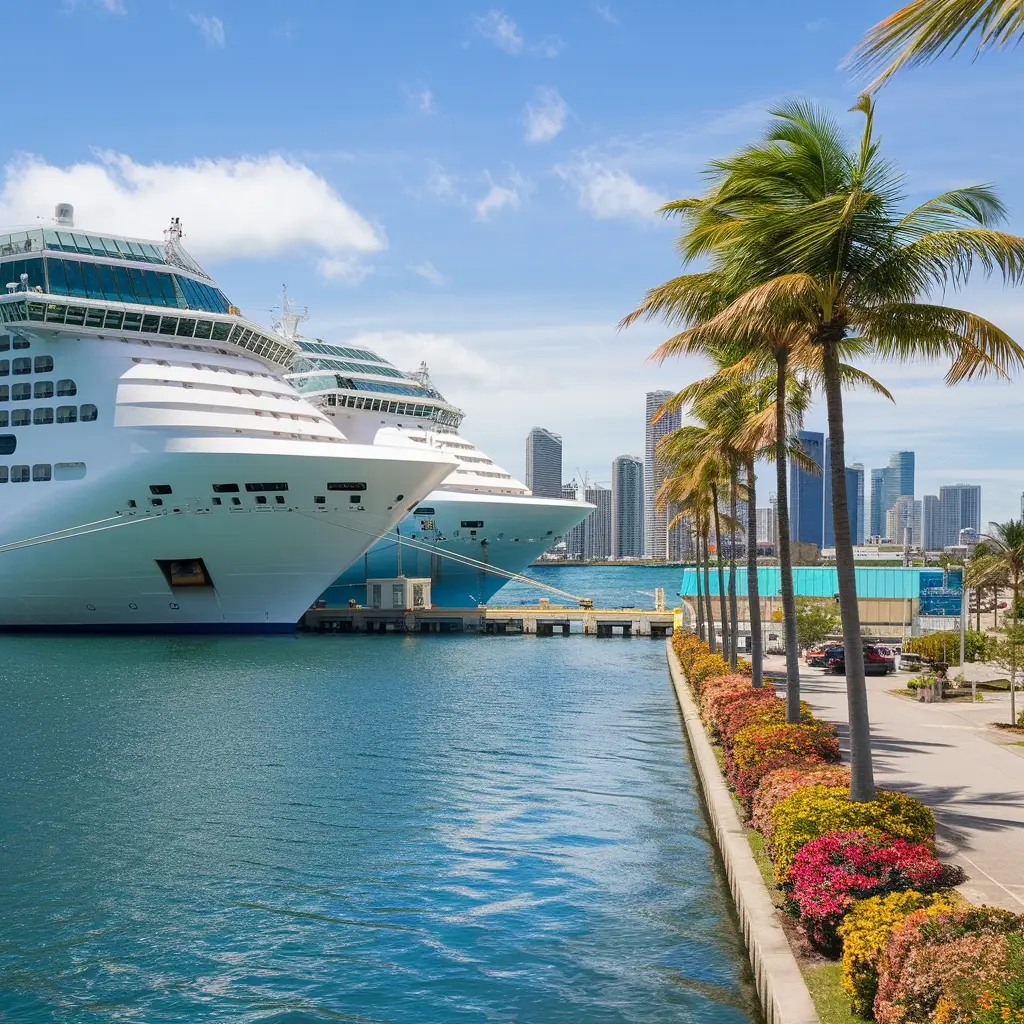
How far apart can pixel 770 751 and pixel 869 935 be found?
811 centimetres

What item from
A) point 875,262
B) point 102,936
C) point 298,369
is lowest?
point 102,936

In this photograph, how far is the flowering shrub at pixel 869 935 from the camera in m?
8.60

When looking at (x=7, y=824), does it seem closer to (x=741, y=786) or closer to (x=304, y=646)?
(x=741, y=786)

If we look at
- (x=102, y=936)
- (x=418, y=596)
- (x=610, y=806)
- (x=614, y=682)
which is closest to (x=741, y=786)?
(x=610, y=806)

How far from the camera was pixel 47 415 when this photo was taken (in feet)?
175

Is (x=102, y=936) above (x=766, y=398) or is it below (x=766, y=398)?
below

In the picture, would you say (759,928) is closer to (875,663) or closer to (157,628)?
(875,663)

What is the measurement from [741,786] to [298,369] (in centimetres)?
7626

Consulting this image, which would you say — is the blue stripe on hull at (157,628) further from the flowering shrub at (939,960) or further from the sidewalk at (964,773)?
the flowering shrub at (939,960)

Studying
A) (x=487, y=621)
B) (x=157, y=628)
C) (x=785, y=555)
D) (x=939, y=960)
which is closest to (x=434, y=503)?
(x=487, y=621)

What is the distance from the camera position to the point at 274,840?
18.6m

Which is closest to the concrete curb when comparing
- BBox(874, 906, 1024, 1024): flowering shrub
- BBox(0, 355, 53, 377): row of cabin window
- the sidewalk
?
BBox(874, 906, 1024, 1024): flowering shrub

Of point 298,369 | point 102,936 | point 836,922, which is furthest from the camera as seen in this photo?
point 298,369

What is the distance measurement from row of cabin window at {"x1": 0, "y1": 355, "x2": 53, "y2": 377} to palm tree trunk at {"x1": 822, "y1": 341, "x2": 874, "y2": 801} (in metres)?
47.5
